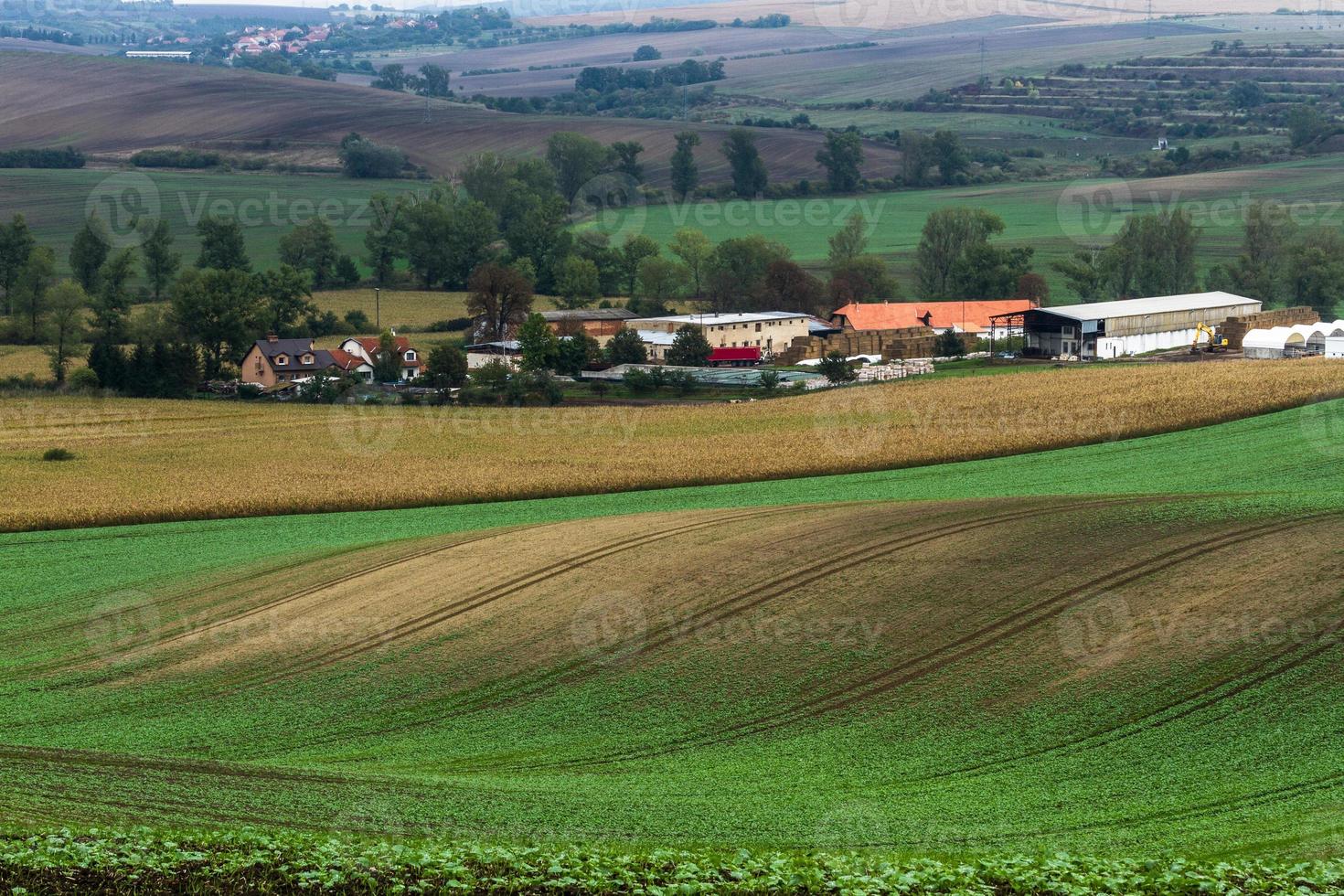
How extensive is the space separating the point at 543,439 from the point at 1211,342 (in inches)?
1780

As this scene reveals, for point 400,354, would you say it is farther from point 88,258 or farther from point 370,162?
point 370,162

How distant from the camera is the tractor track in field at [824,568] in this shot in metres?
25.9

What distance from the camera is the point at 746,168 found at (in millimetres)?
162000

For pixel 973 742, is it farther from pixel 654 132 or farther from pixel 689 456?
pixel 654 132

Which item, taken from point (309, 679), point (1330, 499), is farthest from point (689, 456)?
point (309, 679)

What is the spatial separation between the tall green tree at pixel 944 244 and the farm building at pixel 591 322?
2713cm

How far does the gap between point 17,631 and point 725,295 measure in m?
90.0

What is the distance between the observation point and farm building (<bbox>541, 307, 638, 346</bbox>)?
96375mm

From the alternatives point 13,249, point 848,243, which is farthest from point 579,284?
point 13,249

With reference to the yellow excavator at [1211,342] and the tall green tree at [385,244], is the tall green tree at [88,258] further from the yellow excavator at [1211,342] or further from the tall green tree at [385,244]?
the yellow excavator at [1211,342]

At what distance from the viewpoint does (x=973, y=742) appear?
21.2 meters

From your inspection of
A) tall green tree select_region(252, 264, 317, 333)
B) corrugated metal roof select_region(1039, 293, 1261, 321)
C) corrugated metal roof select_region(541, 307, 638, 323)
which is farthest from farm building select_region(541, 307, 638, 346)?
corrugated metal roof select_region(1039, 293, 1261, 321)

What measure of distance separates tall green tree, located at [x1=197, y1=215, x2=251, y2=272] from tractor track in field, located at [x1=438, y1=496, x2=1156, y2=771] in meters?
96.5

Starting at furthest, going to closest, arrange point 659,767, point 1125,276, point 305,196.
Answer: point 305,196 → point 1125,276 → point 659,767
